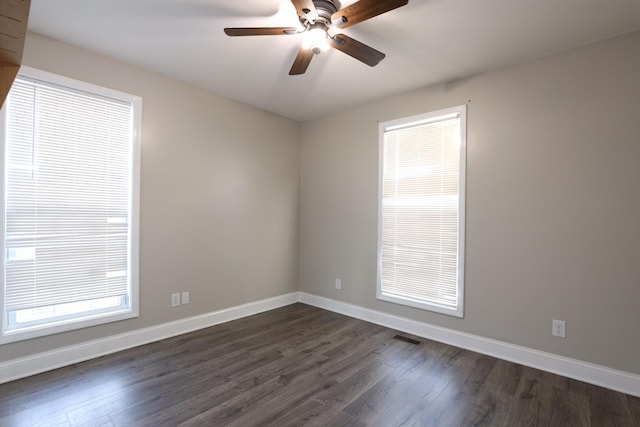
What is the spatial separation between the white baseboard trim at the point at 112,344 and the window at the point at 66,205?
0.58 ft

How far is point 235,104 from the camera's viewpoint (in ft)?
12.2

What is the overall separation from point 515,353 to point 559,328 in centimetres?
41

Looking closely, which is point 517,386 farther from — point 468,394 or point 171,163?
point 171,163

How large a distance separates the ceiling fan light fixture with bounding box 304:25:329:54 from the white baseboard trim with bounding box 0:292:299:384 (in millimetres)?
2855

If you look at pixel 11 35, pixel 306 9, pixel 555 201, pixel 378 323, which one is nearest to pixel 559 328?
pixel 555 201

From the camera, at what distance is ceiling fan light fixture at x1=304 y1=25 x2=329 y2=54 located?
6.67ft

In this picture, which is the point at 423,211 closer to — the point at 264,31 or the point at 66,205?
the point at 264,31

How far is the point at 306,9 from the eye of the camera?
1843 millimetres

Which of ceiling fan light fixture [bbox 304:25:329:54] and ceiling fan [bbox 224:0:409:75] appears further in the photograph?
ceiling fan light fixture [bbox 304:25:329:54]

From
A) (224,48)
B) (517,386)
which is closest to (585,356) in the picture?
(517,386)

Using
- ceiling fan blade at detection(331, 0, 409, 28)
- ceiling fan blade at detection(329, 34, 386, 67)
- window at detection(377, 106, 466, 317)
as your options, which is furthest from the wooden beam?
window at detection(377, 106, 466, 317)

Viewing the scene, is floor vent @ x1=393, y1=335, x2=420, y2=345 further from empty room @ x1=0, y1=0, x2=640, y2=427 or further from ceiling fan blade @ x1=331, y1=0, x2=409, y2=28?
ceiling fan blade @ x1=331, y1=0, x2=409, y2=28

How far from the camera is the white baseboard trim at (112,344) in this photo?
232 centimetres

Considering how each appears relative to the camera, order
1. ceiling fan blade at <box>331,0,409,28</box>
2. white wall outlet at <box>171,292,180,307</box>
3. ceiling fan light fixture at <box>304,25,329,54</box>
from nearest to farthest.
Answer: ceiling fan blade at <box>331,0,409,28</box>
ceiling fan light fixture at <box>304,25,329,54</box>
white wall outlet at <box>171,292,180,307</box>
